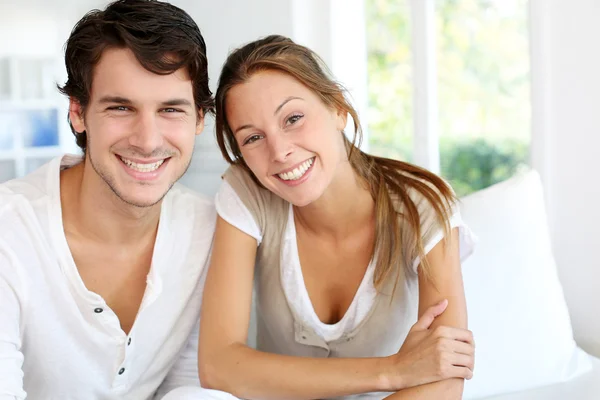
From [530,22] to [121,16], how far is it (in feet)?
3.78

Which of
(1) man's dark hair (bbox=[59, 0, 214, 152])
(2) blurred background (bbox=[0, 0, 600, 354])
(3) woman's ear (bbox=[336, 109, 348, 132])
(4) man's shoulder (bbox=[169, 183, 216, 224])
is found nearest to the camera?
(1) man's dark hair (bbox=[59, 0, 214, 152])

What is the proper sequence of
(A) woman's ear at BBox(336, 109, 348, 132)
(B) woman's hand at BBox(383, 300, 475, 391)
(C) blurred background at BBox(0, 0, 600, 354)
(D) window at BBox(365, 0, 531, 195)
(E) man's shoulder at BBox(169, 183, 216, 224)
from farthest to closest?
1. (D) window at BBox(365, 0, 531, 195)
2. (C) blurred background at BBox(0, 0, 600, 354)
3. (E) man's shoulder at BBox(169, 183, 216, 224)
4. (A) woman's ear at BBox(336, 109, 348, 132)
5. (B) woman's hand at BBox(383, 300, 475, 391)

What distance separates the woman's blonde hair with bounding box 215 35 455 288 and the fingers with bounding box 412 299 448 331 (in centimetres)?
10

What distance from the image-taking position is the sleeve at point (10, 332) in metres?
1.50

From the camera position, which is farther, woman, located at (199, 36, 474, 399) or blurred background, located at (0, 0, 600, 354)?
blurred background, located at (0, 0, 600, 354)

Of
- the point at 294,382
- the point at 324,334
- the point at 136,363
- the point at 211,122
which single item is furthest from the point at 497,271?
the point at 211,122

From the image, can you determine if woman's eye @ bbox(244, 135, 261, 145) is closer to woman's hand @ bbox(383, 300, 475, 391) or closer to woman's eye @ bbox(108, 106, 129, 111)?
woman's eye @ bbox(108, 106, 129, 111)

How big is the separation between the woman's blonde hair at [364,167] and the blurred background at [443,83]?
0.28 meters

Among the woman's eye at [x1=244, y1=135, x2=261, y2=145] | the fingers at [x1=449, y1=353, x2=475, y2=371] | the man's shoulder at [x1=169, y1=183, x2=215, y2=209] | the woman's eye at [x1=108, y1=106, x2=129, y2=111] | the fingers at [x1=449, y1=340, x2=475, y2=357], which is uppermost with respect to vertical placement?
the woman's eye at [x1=108, y1=106, x2=129, y2=111]

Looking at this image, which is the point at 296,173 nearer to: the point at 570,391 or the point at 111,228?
the point at 111,228

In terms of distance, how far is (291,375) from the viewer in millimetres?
1575

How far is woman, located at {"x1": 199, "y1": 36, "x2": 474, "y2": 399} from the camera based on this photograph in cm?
157

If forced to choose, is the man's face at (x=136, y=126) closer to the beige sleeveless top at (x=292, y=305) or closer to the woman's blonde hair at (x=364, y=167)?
the woman's blonde hair at (x=364, y=167)

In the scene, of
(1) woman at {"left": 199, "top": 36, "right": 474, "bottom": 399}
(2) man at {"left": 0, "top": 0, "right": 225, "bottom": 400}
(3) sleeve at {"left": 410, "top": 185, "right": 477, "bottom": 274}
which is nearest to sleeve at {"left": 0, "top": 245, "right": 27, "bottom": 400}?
(2) man at {"left": 0, "top": 0, "right": 225, "bottom": 400}
